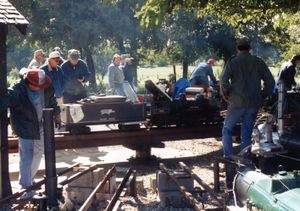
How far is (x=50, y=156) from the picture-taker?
5434mm

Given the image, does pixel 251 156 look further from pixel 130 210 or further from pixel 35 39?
pixel 35 39

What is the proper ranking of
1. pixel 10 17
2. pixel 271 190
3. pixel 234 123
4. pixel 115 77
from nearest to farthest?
pixel 271 190 < pixel 10 17 < pixel 234 123 < pixel 115 77

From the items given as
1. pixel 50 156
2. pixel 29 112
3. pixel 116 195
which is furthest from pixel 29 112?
pixel 116 195

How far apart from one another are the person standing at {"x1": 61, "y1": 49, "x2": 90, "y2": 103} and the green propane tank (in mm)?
5733

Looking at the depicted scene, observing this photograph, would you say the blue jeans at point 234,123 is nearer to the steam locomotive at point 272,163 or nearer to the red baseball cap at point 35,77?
the steam locomotive at point 272,163

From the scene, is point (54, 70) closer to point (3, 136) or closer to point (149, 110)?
point (149, 110)

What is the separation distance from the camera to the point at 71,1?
27.7 m

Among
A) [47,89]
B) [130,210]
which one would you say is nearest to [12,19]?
[47,89]

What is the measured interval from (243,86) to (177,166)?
2.20 m

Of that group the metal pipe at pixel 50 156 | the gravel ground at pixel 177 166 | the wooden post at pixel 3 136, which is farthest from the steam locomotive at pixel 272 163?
the wooden post at pixel 3 136

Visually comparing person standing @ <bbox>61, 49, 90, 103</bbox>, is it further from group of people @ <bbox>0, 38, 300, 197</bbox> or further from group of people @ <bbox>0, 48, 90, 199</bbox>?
group of people @ <bbox>0, 48, 90, 199</bbox>

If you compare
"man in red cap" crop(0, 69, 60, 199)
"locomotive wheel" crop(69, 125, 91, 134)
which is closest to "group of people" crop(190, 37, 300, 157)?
"locomotive wheel" crop(69, 125, 91, 134)

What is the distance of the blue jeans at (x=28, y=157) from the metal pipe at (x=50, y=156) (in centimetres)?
135

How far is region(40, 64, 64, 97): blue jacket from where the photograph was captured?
993cm
